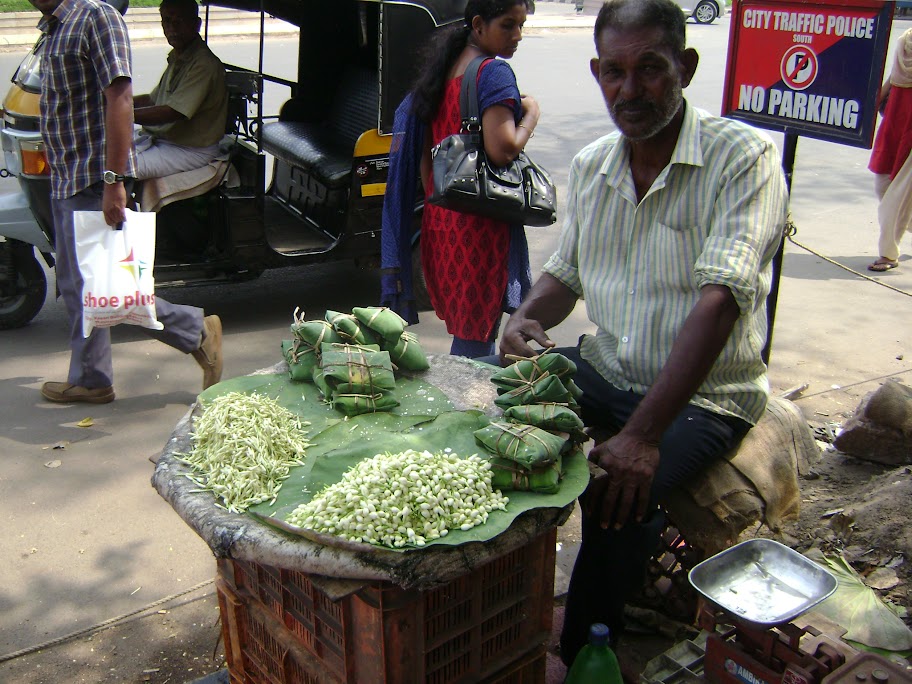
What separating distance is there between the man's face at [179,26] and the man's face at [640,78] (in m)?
3.31

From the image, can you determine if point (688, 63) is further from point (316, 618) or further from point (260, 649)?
point (260, 649)

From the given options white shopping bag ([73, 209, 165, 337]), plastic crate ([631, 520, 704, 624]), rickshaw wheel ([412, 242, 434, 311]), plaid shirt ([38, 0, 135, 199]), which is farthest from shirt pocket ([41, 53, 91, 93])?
plastic crate ([631, 520, 704, 624])

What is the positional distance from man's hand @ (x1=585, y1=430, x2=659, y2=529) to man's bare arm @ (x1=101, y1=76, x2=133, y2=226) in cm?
256

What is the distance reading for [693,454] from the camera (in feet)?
7.50

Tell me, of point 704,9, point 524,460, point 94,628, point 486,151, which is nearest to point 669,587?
point 524,460

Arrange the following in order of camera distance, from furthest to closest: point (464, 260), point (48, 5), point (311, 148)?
point (311, 148) → point (48, 5) → point (464, 260)

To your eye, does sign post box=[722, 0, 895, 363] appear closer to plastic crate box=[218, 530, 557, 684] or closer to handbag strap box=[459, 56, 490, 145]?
handbag strap box=[459, 56, 490, 145]

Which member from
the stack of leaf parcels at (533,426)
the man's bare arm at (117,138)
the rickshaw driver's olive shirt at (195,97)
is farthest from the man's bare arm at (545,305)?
the rickshaw driver's olive shirt at (195,97)

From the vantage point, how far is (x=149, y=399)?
4332 millimetres

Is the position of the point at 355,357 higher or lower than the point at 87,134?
lower

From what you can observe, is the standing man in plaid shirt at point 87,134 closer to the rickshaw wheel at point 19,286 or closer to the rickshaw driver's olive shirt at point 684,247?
the rickshaw wheel at point 19,286

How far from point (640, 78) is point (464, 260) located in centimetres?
137

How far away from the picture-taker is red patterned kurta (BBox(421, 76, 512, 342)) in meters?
3.45

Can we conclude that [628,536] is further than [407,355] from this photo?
No
